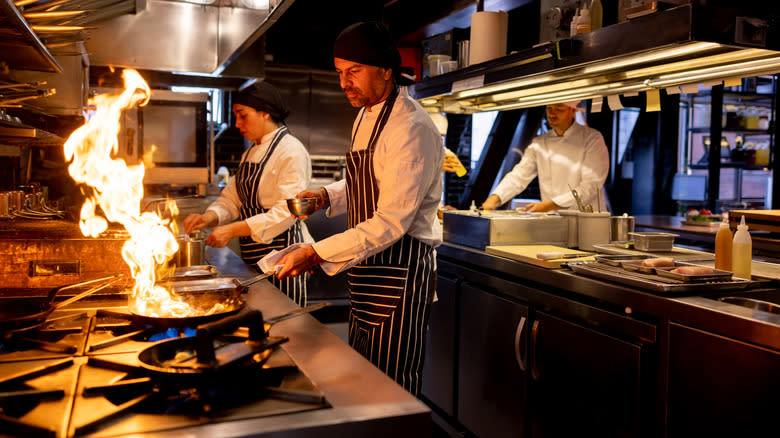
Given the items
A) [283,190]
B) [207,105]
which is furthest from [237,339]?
[207,105]

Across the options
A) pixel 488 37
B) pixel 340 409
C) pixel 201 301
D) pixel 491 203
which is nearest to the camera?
pixel 340 409

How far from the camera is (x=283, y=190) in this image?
3195 mm

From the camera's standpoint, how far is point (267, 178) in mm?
3268

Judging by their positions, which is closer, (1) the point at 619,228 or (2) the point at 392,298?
(2) the point at 392,298

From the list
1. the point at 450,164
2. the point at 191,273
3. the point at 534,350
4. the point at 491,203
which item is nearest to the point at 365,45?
the point at 191,273

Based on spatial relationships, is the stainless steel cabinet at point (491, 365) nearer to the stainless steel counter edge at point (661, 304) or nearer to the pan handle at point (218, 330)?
the stainless steel counter edge at point (661, 304)

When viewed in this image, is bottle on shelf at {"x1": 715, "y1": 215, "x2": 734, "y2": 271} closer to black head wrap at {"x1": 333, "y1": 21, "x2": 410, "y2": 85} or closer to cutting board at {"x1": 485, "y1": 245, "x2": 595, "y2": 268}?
cutting board at {"x1": 485, "y1": 245, "x2": 595, "y2": 268}

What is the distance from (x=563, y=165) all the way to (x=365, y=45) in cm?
261

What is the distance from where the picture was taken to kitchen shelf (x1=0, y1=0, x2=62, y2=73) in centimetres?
133

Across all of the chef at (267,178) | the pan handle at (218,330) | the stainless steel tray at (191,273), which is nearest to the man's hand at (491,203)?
the chef at (267,178)

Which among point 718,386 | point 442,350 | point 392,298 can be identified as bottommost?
point 442,350

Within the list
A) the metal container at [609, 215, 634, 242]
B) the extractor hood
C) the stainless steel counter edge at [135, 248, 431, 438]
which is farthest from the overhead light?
the stainless steel counter edge at [135, 248, 431, 438]

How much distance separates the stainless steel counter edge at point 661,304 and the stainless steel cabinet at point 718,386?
32 mm

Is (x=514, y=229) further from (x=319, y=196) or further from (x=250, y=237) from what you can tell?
(x=250, y=237)
